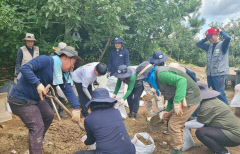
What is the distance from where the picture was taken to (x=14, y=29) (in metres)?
4.69

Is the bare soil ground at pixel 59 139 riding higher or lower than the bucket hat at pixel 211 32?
lower

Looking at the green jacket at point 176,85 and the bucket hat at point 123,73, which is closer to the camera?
the green jacket at point 176,85

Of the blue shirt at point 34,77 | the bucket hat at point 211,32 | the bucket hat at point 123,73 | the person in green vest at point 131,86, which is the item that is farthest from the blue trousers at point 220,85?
the blue shirt at point 34,77

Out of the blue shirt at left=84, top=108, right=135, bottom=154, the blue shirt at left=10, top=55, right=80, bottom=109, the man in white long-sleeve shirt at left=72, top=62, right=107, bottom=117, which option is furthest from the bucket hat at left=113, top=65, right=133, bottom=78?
the blue shirt at left=84, top=108, right=135, bottom=154

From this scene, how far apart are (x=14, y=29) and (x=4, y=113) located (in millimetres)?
1808

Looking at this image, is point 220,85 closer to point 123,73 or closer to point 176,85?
point 123,73

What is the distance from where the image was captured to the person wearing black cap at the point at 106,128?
7.06 ft

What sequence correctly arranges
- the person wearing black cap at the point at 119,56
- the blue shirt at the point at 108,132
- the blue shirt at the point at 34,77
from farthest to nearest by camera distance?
the person wearing black cap at the point at 119,56
the blue shirt at the point at 34,77
the blue shirt at the point at 108,132

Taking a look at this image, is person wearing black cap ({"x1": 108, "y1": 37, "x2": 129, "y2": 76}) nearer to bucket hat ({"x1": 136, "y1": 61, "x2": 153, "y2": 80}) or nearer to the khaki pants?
bucket hat ({"x1": 136, "y1": 61, "x2": 153, "y2": 80})

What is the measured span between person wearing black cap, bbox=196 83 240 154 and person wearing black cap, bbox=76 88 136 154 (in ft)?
4.02

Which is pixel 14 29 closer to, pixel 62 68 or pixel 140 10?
pixel 62 68

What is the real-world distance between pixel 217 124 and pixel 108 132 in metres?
1.57

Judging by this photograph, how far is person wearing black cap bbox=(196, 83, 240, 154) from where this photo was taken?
110 inches

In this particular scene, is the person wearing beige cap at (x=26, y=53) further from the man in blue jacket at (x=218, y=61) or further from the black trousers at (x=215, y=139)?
the man in blue jacket at (x=218, y=61)
